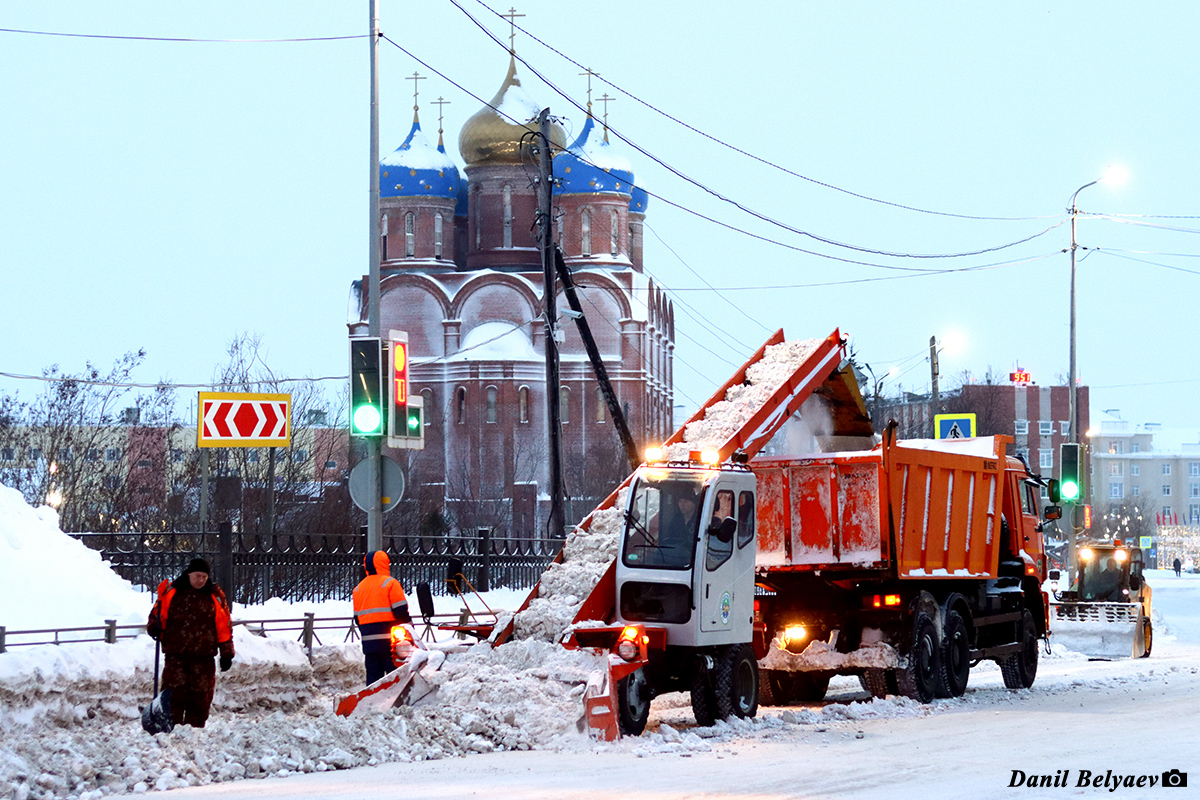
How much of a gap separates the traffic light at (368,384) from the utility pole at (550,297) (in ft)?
31.9

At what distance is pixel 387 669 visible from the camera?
46.2ft

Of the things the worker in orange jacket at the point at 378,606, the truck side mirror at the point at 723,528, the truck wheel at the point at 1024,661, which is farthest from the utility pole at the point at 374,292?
the truck wheel at the point at 1024,661

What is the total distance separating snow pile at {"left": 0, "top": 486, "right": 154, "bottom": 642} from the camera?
17.5m

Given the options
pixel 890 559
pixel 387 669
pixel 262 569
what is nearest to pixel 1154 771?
pixel 890 559

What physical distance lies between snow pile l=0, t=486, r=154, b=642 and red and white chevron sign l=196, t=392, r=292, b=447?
230 centimetres

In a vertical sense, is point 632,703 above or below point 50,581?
below

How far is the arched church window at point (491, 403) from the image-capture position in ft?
242

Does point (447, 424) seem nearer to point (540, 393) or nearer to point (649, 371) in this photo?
point (540, 393)

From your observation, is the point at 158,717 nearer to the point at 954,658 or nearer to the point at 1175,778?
the point at 1175,778

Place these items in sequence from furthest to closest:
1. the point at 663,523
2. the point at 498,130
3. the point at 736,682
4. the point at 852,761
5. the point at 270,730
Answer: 1. the point at 498,130
2. the point at 736,682
3. the point at 663,523
4. the point at 270,730
5. the point at 852,761

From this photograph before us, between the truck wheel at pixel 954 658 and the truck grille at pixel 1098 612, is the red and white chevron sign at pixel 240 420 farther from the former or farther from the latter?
the truck grille at pixel 1098 612

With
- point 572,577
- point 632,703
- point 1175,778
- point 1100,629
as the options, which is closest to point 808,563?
point 572,577

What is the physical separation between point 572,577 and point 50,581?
25.4 ft

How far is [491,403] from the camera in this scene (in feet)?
243
